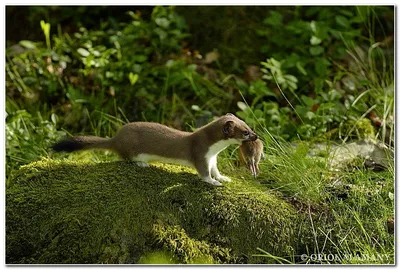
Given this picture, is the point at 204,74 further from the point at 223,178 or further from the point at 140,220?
the point at 140,220

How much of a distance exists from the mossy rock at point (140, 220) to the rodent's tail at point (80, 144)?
0.63 feet

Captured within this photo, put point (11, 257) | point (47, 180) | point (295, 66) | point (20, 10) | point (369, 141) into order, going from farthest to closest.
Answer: point (20, 10) → point (295, 66) → point (369, 141) → point (47, 180) → point (11, 257)

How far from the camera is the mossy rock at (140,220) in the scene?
4.21 meters

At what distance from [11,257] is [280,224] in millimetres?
1644

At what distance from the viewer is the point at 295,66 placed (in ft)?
22.9

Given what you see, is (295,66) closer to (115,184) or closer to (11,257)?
(115,184)

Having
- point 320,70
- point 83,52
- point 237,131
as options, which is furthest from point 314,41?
point 237,131

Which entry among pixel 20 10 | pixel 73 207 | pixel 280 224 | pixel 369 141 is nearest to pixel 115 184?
pixel 73 207

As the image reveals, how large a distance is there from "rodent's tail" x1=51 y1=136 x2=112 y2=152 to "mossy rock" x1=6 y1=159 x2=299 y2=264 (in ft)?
0.63

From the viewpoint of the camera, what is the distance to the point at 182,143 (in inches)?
179

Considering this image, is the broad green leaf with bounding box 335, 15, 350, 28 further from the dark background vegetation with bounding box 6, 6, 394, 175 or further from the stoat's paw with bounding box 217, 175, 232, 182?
the stoat's paw with bounding box 217, 175, 232, 182

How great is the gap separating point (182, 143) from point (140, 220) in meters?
0.58

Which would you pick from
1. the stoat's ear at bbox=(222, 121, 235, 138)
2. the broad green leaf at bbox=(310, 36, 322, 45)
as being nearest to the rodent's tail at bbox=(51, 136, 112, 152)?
the stoat's ear at bbox=(222, 121, 235, 138)

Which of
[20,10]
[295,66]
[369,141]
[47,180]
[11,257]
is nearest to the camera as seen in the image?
[11,257]
